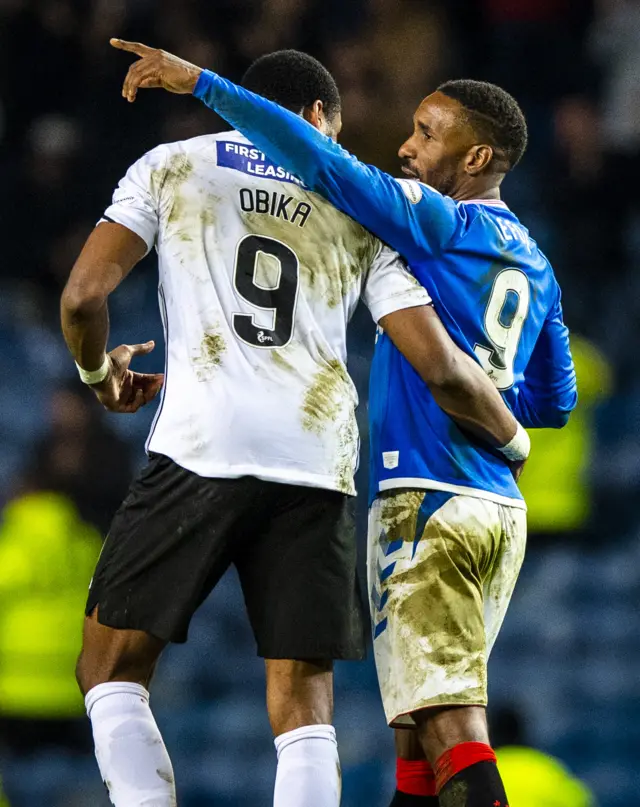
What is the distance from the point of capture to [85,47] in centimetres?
726

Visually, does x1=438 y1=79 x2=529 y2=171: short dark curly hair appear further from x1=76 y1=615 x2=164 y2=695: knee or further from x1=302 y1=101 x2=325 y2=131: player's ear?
x1=76 y1=615 x2=164 y2=695: knee

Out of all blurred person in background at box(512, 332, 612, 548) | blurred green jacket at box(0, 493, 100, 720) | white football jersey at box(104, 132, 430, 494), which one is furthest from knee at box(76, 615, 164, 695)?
blurred person in background at box(512, 332, 612, 548)

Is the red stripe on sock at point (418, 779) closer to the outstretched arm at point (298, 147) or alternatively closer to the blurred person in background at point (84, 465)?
the outstretched arm at point (298, 147)

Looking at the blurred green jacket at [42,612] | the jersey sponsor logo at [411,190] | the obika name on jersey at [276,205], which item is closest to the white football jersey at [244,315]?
the obika name on jersey at [276,205]

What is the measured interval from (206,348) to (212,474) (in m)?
0.27

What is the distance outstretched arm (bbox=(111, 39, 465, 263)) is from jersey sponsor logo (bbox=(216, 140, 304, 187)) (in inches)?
1.0

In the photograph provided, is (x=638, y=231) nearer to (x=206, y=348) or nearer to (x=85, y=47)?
(x=85, y=47)

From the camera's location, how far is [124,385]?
3145 millimetres

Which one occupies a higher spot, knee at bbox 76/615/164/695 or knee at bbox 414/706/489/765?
knee at bbox 76/615/164/695

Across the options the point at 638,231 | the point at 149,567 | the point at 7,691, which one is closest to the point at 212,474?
the point at 149,567

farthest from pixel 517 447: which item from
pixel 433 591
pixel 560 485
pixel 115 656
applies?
pixel 560 485

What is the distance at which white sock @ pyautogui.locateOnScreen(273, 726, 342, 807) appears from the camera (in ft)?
8.61

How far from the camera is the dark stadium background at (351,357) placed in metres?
5.82

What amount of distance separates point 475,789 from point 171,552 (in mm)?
833
